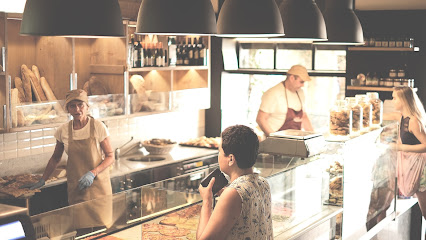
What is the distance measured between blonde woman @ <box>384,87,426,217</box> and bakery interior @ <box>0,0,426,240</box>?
157 mm

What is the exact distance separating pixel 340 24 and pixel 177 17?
2273 mm

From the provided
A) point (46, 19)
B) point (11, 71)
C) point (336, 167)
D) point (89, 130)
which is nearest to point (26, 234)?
point (46, 19)

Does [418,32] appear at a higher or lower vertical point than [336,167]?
higher

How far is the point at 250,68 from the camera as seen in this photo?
27.1 feet

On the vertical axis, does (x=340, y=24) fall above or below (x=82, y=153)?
above

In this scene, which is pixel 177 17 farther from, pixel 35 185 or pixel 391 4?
pixel 391 4

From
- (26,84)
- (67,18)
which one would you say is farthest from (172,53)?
(67,18)

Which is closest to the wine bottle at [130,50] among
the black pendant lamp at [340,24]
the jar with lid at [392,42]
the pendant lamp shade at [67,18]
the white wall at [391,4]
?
the black pendant lamp at [340,24]

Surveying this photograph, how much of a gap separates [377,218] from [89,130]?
98.8 inches

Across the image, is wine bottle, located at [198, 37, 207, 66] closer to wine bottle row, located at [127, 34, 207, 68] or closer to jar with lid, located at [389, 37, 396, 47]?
wine bottle row, located at [127, 34, 207, 68]

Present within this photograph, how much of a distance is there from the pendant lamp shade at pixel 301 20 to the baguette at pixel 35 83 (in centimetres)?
267

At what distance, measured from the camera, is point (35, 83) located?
540 cm

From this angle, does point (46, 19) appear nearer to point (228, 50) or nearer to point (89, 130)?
point (89, 130)

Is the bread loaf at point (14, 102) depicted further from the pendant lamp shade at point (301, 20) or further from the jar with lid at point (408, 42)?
the jar with lid at point (408, 42)
